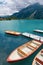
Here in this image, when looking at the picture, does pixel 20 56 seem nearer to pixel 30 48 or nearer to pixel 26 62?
pixel 26 62

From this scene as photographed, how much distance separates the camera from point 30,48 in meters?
43.5

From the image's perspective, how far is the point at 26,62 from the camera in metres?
35.1

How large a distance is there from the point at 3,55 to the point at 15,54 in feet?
12.4

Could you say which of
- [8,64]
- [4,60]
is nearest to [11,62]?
[8,64]

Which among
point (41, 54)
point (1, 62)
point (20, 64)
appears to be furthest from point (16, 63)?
point (41, 54)

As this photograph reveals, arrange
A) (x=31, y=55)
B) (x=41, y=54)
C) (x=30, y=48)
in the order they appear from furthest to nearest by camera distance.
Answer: (x=30, y=48) < (x=31, y=55) < (x=41, y=54)

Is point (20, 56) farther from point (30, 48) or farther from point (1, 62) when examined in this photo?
point (30, 48)

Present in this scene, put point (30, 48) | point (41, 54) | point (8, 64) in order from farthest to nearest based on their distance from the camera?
point (30, 48)
point (41, 54)
point (8, 64)

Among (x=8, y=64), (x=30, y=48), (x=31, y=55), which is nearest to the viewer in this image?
(x=8, y=64)

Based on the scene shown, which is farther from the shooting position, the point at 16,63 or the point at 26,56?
the point at 26,56

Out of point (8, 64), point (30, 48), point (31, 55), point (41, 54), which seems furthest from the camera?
point (30, 48)

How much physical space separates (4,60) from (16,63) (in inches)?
140

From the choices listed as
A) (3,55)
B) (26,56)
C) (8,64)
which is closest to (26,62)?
(26,56)

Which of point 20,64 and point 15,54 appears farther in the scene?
point 15,54
